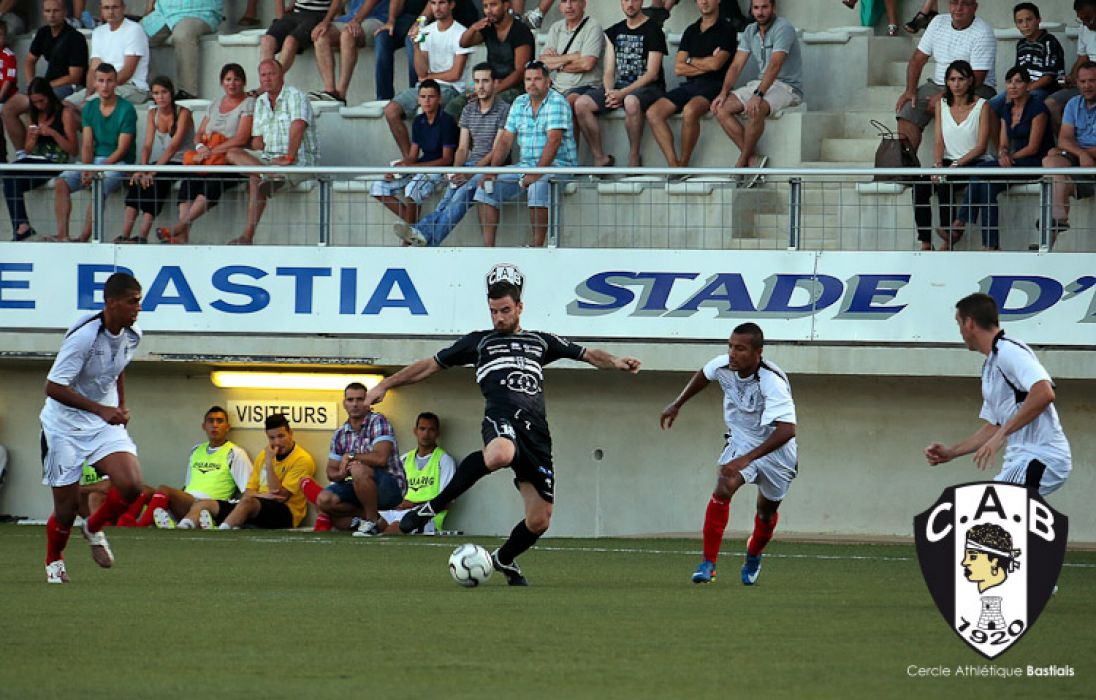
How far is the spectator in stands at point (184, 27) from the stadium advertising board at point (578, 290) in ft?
12.5

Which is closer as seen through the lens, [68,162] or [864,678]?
[864,678]

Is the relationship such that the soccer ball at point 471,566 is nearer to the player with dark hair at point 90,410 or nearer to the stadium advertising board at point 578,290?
the player with dark hair at point 90,410

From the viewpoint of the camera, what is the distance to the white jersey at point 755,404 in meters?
11.2

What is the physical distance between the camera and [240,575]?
38.9 ft

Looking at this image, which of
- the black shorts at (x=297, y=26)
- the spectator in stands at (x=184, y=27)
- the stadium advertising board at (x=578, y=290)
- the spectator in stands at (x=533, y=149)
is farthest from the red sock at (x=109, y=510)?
the spectator in stands at (x=184, y=27)

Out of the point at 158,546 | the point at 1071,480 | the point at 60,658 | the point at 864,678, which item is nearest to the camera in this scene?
the point at 864,678

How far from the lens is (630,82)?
59.0 feet

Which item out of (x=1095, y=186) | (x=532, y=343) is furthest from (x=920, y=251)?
(x=532, y=343)

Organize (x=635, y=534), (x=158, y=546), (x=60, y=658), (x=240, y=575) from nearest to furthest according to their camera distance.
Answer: (x=60, y=658)
(x=240, y=575)
(x=158, y=546)
(x=635, y=534)

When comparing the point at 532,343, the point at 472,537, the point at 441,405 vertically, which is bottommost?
the point at 472,537

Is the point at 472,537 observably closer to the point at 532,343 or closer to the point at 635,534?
the point at 635,534

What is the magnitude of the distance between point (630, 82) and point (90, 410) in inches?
348

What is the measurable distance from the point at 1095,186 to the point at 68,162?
34.9 feet

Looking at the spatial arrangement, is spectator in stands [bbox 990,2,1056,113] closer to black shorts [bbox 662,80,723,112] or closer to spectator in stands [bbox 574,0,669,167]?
black shorts [bbox 662,80,723,112]
